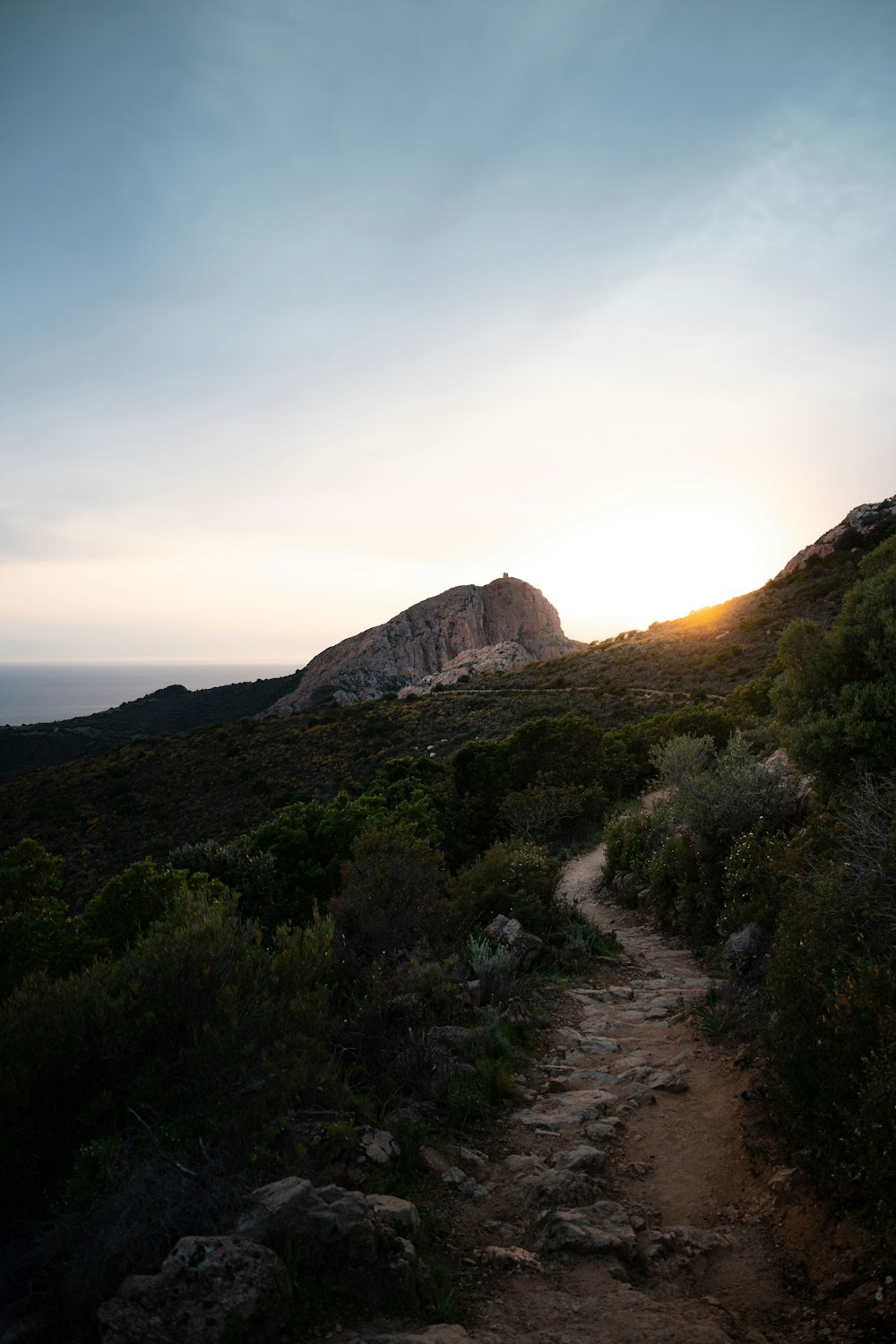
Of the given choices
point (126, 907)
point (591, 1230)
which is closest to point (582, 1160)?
point (591, 1230)

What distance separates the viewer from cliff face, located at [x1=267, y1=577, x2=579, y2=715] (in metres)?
89.8

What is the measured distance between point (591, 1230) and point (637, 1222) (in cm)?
34

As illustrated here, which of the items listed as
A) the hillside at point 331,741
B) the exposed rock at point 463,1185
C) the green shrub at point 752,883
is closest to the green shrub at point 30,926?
the exposed rock at point 463,1185

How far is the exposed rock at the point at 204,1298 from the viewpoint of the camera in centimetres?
273

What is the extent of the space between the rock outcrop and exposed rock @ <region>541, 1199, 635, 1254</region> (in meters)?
57.0

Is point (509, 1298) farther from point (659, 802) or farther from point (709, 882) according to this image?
point (659, 802)

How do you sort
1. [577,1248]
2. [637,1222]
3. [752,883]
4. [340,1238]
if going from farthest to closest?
[752,883]
[637,1222]
[577,1248]
[340,1238]

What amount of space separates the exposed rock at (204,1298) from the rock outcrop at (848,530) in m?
58.8

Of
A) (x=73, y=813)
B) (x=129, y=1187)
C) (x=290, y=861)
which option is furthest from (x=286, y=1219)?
(x=73, y=813)

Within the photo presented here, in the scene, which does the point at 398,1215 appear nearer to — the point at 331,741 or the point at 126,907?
the point at 126,907

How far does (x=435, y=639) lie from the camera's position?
96312 mm

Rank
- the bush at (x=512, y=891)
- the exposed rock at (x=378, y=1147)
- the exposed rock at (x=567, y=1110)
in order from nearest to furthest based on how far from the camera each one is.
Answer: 1. the exposed rock at (x=378, y=1147)
2. the exposed rock at (x=567, y=1110)
3. the bush at (x=512, y=891)

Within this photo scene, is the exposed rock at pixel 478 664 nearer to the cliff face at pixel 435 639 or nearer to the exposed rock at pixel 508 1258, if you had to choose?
the cliff face at pixel 435 639

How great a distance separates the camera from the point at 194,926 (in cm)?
551
